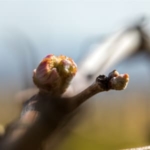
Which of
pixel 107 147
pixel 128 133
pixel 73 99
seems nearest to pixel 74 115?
pixel 73 99

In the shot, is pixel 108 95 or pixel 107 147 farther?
pixel 108 95

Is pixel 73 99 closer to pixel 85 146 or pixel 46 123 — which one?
pixel 46 123

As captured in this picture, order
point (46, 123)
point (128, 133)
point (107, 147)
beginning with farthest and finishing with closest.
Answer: point (128, 133) < point (107, 147) < point (46, 123)

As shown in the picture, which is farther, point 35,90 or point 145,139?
point 145,139

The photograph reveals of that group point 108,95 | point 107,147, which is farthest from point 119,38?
point 107,147

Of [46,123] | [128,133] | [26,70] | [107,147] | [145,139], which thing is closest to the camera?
[46,123]

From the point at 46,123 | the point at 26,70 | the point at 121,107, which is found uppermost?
the point at 121,107

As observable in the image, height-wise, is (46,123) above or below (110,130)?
below

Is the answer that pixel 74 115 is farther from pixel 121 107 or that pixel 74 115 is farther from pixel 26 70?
pixel 121 107

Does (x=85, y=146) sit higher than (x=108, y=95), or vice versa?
(x=108, y=95)
